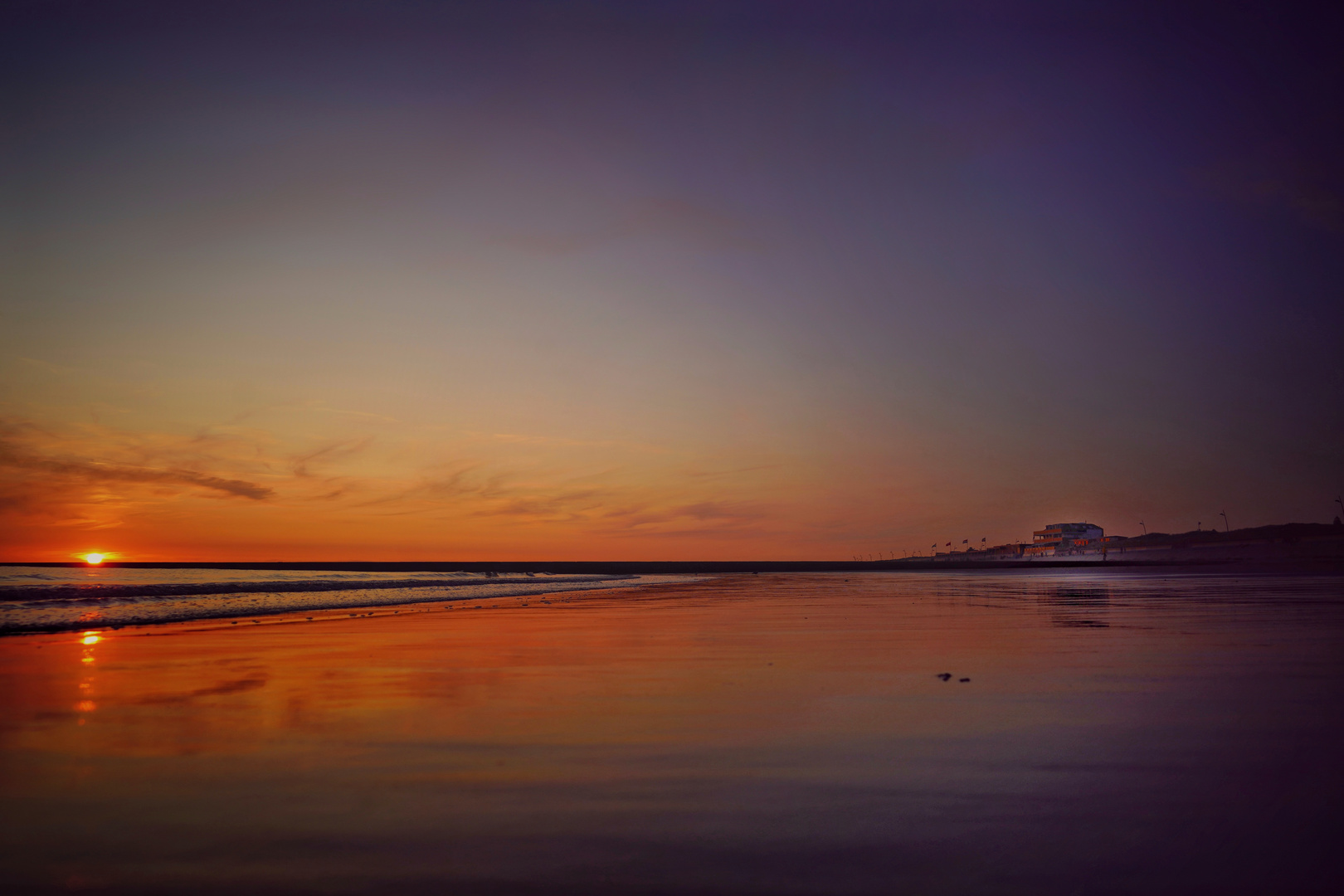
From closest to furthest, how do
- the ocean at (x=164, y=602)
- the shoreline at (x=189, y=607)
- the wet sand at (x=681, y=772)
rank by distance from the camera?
the wet sand at (x=681, y=772) → the shoreline at (x=189, y=607) → the ocean at (x=164, y=602)

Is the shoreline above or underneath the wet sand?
underneath

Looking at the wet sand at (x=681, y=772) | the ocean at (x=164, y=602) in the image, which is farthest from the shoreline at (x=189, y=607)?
the wet sand at (x=681, y=772)

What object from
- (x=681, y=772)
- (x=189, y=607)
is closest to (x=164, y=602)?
(x=189, y=607)

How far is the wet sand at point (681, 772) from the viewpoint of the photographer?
4.34 m

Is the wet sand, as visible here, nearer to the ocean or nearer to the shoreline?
the shoreline

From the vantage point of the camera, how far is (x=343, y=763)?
6527mm

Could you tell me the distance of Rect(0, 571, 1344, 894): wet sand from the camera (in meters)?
4.34

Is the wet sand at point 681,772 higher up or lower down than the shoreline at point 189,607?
higher up

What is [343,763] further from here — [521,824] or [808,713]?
[808,713]

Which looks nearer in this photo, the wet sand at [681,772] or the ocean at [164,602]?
the wet sand at [681,772]

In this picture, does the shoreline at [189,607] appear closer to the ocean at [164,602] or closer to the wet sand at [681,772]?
the ocean at [164,602]

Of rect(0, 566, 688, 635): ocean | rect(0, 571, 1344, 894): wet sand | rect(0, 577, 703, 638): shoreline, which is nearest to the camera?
rect(0, 571, 1344, 894): wet sand

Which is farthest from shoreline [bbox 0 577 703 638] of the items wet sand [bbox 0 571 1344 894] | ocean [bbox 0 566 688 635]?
wet sand [bbox 0 571 1344 894]

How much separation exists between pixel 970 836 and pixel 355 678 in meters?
8.81
